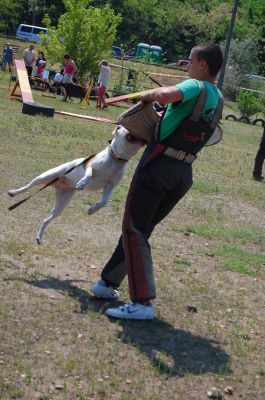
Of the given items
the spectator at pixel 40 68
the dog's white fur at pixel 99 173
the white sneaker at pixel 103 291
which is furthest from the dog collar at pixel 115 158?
the spectator at pixel 40 68

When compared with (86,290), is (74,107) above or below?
below

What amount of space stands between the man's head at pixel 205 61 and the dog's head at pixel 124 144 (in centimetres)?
76

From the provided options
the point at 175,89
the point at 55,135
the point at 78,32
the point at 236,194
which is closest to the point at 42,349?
the point at 175,89

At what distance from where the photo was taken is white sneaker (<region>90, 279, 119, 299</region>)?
5.61 metres

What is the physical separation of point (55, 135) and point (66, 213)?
681 centimetres

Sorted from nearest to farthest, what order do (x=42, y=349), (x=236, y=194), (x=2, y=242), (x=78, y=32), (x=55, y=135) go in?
(x=42, y=349), (x=2, y=242), (x=236, y=194), (x=55, y=135), (x=78, y=32)

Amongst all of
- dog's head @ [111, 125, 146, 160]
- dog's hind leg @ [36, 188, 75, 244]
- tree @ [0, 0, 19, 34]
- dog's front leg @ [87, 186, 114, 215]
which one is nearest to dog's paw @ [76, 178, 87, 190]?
dog's front leg @ [87, 186, 114, 215]

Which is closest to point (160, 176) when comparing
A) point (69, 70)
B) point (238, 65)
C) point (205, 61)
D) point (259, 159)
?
point (205, 61)

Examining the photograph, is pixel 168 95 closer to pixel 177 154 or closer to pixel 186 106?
pixel 186 106

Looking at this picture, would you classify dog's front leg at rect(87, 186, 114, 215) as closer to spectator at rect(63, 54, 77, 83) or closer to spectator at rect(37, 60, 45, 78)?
spectator at rect(63, 54, 77, 83)

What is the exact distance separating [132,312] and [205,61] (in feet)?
6.12

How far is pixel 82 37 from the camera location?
3062 centimetres

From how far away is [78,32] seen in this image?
30.6 meters

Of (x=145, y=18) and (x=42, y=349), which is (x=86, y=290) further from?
(x=145, y=18)
